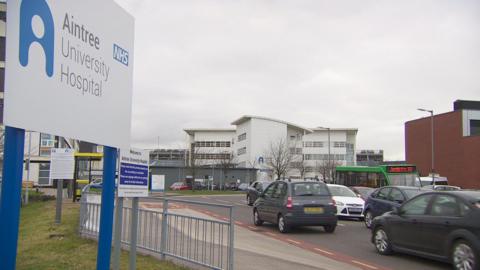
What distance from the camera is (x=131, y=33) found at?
541 centimetres

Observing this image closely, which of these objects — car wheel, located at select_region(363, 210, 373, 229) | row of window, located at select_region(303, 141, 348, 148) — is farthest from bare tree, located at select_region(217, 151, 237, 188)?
car wheel, located at select_region(363, 210, 373, 229)

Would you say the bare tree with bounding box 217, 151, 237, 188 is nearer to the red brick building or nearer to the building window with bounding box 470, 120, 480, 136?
the red brick building

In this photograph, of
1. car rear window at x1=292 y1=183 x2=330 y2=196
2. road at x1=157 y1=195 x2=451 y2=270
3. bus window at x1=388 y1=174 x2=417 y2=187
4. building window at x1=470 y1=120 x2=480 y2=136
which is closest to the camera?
road at x1=157 y1=195 x2=451 y2=270

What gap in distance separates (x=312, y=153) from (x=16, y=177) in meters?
114

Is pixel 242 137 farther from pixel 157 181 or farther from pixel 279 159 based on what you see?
pixel 157 181

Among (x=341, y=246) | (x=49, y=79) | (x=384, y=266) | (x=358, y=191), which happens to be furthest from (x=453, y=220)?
(x=358, y=191)

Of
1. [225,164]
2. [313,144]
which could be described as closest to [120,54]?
[225,164]

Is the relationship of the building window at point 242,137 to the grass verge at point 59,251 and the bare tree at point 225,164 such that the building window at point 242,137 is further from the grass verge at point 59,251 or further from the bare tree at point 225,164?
the grass verge at point 59,251

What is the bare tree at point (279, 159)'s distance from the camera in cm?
8005

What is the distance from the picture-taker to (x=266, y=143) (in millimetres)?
106625

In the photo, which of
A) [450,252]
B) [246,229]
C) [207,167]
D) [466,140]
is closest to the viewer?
[450,252]

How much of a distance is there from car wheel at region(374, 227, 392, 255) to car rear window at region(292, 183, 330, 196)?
165 inches

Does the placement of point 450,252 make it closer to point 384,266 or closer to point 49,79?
point 384,266

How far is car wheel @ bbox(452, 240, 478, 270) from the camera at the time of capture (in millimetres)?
8609
